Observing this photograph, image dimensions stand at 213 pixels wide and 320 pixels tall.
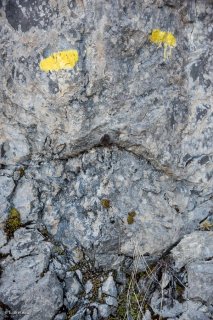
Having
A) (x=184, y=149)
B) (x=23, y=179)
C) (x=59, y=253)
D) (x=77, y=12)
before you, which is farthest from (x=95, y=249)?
(x=77, y=12)

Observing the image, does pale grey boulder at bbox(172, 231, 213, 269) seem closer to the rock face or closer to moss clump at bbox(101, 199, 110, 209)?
the rock face

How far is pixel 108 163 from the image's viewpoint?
254 centimetres

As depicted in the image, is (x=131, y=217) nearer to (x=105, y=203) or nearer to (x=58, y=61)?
(x=105, y=203)

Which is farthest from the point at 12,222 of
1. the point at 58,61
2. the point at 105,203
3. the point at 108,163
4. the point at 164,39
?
the point at 164,39

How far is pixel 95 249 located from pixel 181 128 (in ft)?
3.29

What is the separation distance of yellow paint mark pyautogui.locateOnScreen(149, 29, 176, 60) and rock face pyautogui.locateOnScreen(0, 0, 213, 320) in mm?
23

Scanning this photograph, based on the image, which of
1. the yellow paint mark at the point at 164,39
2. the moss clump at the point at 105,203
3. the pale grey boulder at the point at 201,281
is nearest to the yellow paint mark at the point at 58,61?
the yellow paint mark at the point at 164,39

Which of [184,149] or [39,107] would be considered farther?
[184,149]

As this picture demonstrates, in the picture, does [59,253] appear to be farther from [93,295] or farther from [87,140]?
[87,140]

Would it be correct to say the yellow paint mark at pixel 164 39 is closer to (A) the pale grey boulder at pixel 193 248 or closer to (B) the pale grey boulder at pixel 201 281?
(A) the pale grey boulder at pixel 193 248

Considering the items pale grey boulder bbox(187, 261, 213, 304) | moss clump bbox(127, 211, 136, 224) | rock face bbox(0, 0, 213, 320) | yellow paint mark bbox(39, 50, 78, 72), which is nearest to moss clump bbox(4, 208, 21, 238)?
rock face bbox(0, 0, 213, 320)

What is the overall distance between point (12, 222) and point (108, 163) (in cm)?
74

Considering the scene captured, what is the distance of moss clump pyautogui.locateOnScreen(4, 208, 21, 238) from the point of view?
96.3 inches

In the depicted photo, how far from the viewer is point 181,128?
255cm
